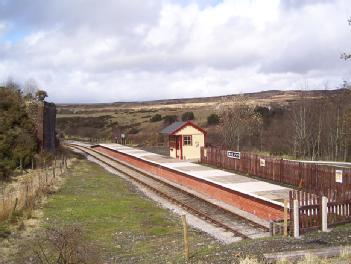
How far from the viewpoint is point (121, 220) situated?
17.3m

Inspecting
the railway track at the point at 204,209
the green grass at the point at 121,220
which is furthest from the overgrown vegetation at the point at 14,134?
the green grass at the point at 121,220

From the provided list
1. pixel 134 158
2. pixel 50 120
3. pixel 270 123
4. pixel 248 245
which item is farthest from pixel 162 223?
pixel 270 123

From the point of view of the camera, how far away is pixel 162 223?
1683cm

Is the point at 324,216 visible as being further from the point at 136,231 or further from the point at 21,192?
the point at 21,192

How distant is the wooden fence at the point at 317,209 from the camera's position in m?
13.6

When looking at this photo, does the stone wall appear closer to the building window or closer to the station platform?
the station platform

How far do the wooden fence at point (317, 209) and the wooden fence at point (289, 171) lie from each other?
3905 millimetres

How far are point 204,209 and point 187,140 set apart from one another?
69.8 ft

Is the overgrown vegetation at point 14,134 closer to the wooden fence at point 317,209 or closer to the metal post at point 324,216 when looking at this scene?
the wooden fence at point 317,209

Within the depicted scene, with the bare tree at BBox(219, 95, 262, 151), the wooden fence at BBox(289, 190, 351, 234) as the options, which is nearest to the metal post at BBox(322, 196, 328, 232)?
the wooden fence at BBox(289, 190, 351, 234)

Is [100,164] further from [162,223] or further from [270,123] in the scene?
[270,123]

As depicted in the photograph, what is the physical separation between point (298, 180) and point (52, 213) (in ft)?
41.8

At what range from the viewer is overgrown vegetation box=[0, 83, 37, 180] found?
33.3 meters

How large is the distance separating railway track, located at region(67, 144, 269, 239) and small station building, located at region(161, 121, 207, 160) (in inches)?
345
